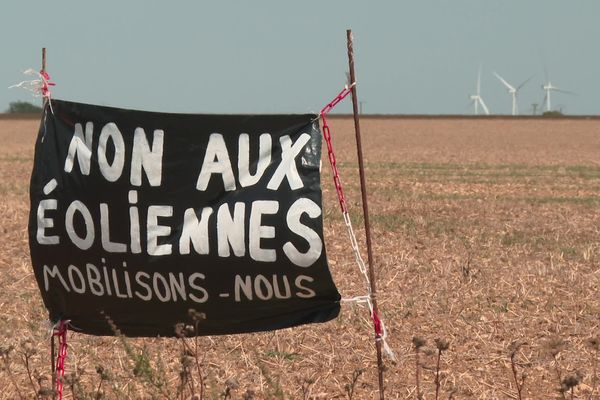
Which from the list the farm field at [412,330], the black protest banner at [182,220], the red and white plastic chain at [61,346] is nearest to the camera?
the black protest banner at [182,220]

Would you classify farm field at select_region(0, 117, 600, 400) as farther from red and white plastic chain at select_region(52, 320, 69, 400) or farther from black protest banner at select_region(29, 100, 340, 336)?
black protest banner at select_region(29, 100, 340, 336)

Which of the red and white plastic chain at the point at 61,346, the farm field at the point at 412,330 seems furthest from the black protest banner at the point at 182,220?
the farm field at the point at 412,330

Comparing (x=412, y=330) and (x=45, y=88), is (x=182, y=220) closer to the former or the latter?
(x=45, y=88)

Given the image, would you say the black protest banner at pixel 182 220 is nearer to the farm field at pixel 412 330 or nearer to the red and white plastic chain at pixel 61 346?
the red and white plastic chain at pixel 61 346

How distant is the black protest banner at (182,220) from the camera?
5.51m

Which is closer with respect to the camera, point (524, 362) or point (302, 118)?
point (302, 118)

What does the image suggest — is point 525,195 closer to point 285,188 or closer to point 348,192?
point 348,192

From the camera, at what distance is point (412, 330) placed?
8.41 meters

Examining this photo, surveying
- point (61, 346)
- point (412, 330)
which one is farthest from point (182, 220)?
point (412, 330)

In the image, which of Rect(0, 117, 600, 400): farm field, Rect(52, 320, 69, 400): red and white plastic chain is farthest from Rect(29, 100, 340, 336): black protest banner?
Rect(0, 117, 600, 400): farm field

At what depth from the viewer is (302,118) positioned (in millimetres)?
5578

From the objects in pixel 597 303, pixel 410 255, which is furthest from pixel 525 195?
pixel 597 303

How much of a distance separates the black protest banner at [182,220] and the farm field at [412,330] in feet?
1.32

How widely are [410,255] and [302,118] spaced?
6780 mm
